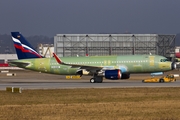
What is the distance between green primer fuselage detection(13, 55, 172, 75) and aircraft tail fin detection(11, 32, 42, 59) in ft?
2.56

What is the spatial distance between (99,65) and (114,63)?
1.94 m

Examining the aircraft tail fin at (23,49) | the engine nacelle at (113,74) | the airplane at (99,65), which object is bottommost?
the engine nacelle at (113,74)

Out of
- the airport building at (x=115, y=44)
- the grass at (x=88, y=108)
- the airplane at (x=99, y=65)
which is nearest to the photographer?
the grass at (x=88, y=108)

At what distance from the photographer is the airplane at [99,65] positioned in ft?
189

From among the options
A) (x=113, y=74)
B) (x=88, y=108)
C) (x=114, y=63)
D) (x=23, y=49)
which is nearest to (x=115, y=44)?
(x=23, y=49)

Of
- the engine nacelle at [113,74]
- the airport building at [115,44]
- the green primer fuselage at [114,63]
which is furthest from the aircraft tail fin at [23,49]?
the airport building at [115,44]

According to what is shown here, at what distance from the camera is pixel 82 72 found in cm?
5906

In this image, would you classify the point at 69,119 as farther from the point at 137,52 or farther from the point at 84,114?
the point at 137,52

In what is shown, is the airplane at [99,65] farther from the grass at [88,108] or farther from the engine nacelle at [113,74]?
the grass at [88,108]

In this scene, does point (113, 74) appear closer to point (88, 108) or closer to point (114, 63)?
point (114, 63)

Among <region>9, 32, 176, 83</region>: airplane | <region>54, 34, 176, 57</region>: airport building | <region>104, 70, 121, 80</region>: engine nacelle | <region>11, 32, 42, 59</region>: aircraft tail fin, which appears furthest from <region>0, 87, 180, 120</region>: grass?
<region>54, 34, 176, 57</region>: airport building

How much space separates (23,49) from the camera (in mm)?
63281

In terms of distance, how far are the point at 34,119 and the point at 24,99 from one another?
11.3m

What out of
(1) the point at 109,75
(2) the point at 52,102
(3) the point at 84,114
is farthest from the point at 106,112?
(1) the point at 109,75
